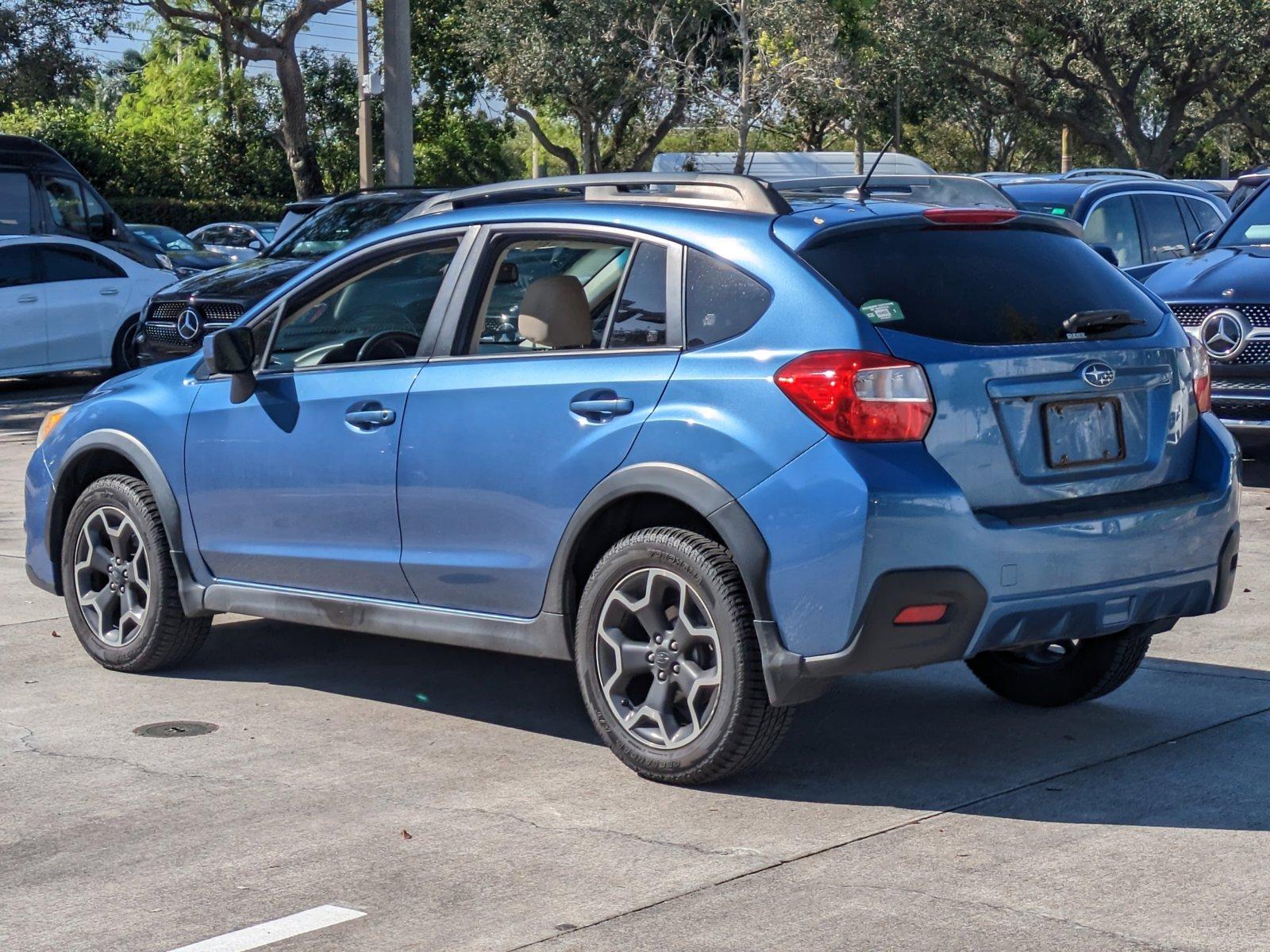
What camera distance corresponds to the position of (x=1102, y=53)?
1736 inches

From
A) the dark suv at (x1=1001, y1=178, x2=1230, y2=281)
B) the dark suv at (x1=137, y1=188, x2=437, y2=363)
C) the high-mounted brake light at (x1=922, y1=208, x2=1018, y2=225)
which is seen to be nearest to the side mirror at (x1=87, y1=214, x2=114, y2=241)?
the dark suv at (x1=137, y1=188, x2=437, y2=363)

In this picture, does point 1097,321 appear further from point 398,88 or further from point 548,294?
point 398,88

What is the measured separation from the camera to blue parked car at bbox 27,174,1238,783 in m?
4.85

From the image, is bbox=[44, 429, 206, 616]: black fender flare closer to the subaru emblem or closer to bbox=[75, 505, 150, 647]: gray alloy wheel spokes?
bbox=[75, 505, 150, 647]: gray alloy wheel spokes

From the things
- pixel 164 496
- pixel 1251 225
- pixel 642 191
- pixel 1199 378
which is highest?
pixel 642 191

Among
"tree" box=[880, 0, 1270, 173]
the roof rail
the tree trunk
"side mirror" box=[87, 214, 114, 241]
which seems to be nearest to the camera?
the roof rail

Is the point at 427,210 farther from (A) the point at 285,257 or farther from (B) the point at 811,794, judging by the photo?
(A) the point at 285,257

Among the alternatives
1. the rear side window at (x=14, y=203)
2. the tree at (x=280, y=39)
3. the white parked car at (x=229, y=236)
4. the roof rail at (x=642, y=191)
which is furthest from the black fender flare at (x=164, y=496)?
the white parked car at (x=229, y=236)

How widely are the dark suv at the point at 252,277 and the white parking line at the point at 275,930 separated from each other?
11131 mm

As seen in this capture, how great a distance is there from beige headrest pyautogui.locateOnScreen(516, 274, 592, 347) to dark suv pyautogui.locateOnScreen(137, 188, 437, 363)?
9.41 m

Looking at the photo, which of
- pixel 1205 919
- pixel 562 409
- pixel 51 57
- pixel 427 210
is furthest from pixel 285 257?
pixel 51 57

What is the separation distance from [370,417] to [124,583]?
152 cm

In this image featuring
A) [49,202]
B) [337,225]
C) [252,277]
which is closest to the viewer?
[252,277]

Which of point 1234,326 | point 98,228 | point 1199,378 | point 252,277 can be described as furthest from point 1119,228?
point 98,228
